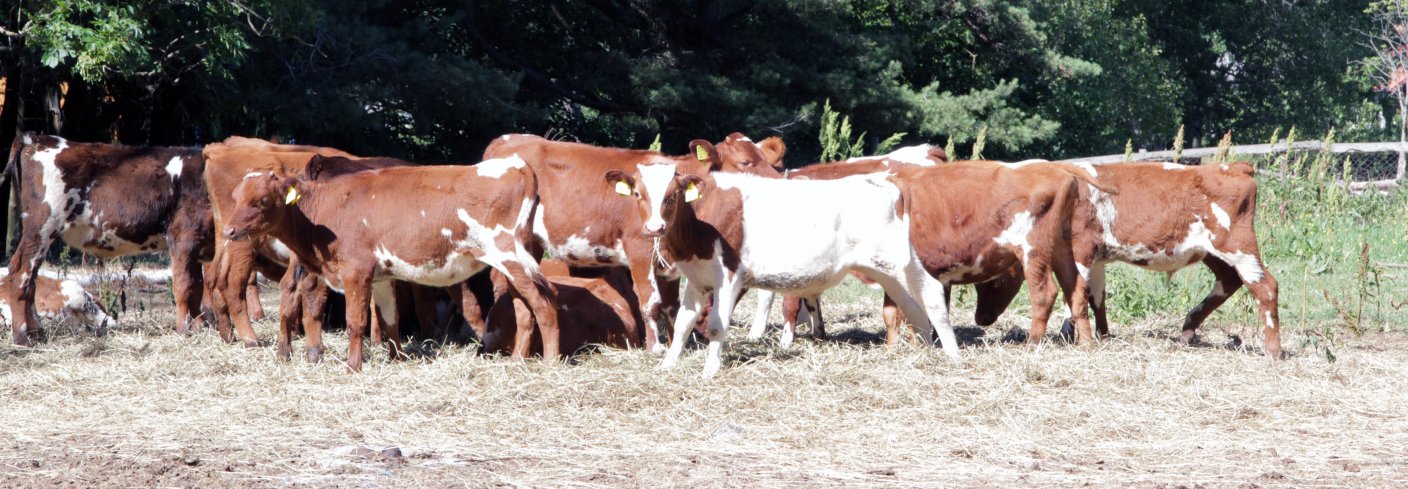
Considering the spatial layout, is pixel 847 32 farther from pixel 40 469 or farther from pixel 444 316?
pixel 40 469

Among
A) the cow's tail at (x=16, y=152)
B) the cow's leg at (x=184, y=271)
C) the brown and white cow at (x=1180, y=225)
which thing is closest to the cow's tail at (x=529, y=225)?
the cow's leg at (x=184, y=271)

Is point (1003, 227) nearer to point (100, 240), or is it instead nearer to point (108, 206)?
point (108, 206)

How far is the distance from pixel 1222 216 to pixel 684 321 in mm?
4069

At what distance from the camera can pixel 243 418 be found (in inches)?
293

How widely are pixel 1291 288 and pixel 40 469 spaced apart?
10619 mm

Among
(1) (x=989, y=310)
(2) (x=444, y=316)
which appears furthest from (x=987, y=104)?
(2) (x=444, y=316)

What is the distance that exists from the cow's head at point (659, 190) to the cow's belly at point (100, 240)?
4.56 m

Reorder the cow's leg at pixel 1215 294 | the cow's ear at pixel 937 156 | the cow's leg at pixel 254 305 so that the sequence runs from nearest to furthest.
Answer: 1. the cow's leg at pixel 1215 294
2. the cow's leg at pixel 254 305
3. the cow's ear at pixel 937 156

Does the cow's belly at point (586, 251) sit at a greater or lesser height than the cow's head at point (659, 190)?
lesser

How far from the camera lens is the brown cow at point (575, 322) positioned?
9164 mm

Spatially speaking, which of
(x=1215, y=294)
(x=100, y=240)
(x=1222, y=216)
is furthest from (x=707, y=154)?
(x=100, y=240)

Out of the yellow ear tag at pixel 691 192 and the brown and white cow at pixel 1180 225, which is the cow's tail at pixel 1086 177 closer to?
the brown and white cow at pixel 1180 225

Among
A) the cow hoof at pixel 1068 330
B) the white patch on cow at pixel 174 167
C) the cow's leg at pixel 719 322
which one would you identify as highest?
the white patch on cow at pixel 174 167

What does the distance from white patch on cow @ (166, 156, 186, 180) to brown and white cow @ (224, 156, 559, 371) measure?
2442 mm
